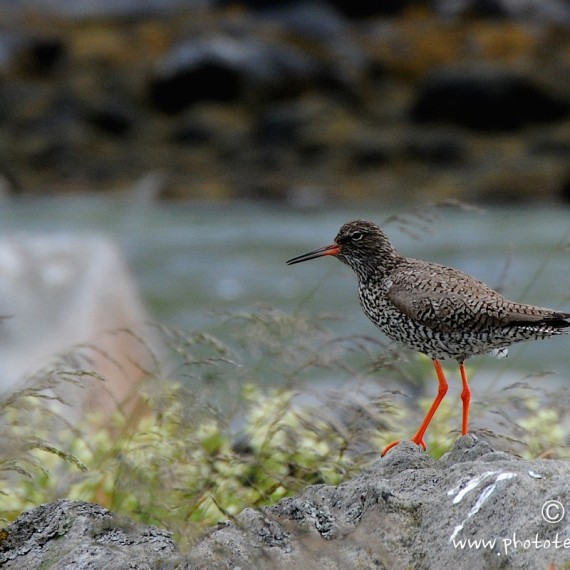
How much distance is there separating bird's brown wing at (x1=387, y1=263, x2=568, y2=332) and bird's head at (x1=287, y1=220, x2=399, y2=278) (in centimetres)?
25

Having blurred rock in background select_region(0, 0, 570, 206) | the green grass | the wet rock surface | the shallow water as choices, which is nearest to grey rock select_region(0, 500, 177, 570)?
the wet rock surface

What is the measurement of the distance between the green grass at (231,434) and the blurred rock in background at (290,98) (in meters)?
23.6

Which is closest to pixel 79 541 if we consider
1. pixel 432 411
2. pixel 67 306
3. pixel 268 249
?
pixel 432 411

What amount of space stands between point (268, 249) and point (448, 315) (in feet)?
60.6

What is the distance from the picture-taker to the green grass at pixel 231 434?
420cm

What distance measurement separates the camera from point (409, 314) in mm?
3824

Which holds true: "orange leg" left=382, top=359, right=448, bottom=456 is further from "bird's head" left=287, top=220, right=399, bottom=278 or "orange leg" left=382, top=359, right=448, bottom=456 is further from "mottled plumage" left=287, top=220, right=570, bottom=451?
"bird's head" left=287, top=220, right=399, bottom=278

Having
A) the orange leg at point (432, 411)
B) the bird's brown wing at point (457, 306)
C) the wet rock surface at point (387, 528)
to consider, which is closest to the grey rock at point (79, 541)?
the wet rock surface at point (387, 528)

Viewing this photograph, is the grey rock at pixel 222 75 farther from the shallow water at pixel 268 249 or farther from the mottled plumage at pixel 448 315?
the mottled plumage at pixel 448 315

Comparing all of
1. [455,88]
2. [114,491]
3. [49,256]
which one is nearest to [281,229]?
[455,88]

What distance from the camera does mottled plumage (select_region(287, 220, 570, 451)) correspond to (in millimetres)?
3742

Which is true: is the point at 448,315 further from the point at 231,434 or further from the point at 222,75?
the point at 222,75

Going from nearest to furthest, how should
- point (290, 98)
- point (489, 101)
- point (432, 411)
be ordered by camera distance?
point (432, 411)
point (489, 101)
point (290, 98)

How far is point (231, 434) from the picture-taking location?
5.19 meters
